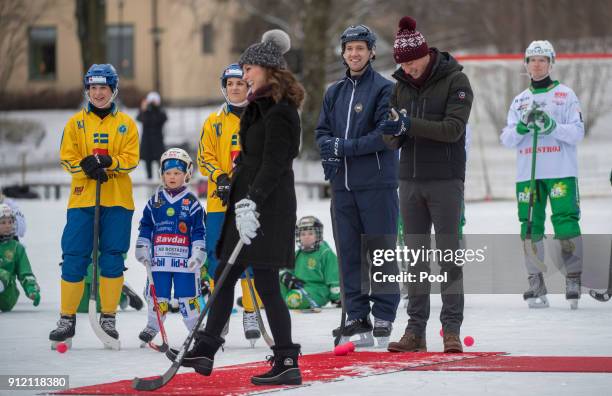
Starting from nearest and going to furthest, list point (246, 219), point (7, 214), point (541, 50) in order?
point (246, 219) → point (541, 50) → point (7, 214)

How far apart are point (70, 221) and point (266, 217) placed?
217 cm

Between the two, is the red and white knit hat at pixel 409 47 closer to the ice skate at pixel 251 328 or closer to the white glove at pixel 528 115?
the ice skate at pixel 251 328

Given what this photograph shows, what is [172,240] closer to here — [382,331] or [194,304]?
[194,304]

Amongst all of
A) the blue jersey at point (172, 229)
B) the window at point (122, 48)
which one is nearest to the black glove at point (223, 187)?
the blue jersey at point (172, 229)

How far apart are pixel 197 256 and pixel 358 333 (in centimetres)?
108

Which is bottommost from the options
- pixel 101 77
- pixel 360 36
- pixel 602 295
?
pixel 602 295

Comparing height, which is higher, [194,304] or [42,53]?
[42,53]

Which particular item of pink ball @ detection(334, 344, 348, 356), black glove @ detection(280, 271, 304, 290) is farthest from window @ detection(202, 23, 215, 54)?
pink ball @ detection(334, 344, 348, 356)

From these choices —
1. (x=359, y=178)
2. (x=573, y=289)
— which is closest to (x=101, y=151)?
(x=359, y=178)

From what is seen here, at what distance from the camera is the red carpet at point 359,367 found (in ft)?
22.4

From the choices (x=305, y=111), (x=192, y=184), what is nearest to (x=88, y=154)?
(x=192, y=184)

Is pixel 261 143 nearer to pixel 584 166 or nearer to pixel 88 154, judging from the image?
pixel 88 154

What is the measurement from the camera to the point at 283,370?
697 centimetres

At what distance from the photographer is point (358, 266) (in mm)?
8555
